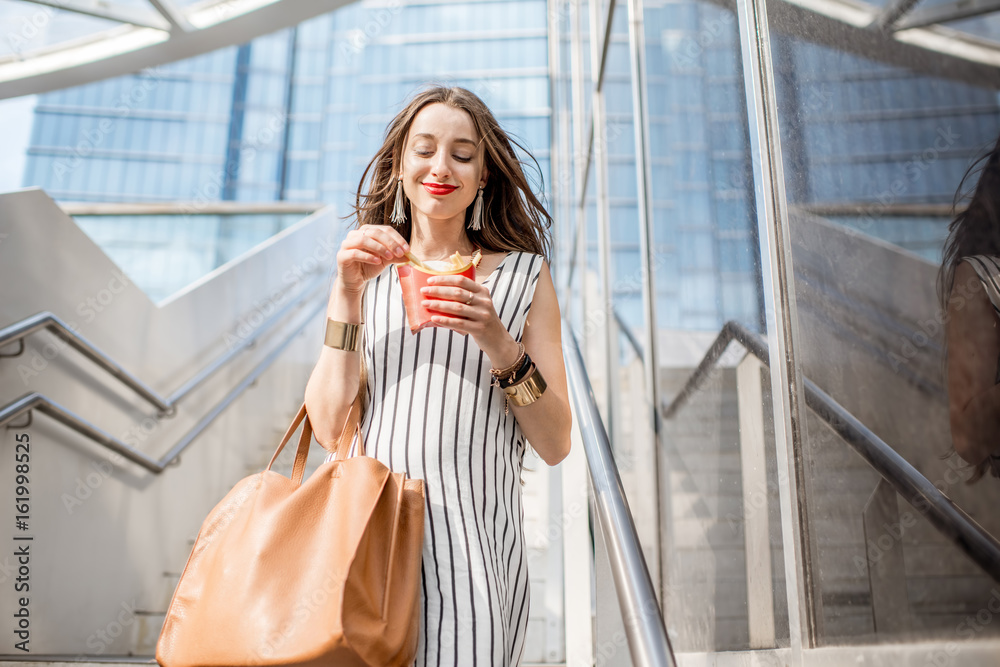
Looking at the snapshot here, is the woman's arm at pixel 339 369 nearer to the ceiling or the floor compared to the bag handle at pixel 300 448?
nearer to the ceiling

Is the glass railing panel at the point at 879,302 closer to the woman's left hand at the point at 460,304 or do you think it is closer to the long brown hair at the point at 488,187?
the woman's left hand at the point at 460,304

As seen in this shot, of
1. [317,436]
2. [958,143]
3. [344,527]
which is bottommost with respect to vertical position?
[344,527]

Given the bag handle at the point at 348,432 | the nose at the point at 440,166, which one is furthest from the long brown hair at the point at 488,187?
the bag handle at the point at 348,432

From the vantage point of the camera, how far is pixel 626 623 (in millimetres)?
922

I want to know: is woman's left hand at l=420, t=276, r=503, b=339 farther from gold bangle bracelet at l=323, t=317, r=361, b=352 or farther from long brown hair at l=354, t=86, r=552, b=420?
long brown hair at l=354, t=86, r=552, b=420

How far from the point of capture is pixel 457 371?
1194 mm

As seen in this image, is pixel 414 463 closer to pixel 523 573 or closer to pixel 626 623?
pixel 523 573

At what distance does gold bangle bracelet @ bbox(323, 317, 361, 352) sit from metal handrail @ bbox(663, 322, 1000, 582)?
2.32ft

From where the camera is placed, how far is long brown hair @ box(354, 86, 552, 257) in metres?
1.38

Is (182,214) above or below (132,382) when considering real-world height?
above

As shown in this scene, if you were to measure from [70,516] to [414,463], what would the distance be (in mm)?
2070

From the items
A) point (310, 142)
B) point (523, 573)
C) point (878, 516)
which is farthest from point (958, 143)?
point (310, 142)

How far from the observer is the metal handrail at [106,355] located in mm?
2289

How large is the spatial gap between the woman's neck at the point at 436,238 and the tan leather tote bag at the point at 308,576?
47 cm
